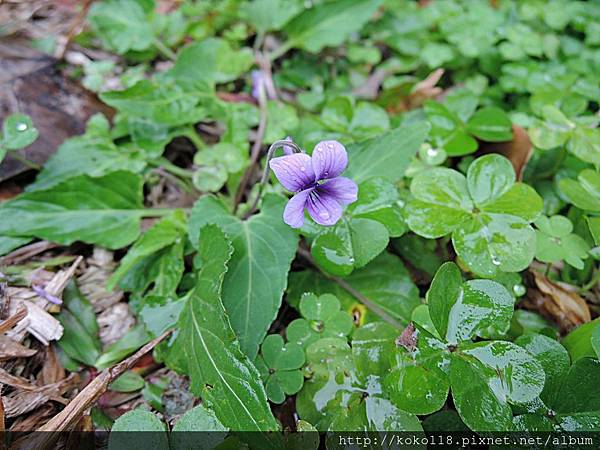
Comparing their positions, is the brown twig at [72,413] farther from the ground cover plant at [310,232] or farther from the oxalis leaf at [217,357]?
the oxalis leaf at [217,357]

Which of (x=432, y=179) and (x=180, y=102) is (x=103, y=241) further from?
(x=432, y=179)

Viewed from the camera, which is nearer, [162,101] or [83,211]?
[83,211]

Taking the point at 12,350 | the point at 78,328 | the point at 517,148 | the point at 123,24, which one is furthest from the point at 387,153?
the point at 123,24

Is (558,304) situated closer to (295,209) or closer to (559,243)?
(559,243)

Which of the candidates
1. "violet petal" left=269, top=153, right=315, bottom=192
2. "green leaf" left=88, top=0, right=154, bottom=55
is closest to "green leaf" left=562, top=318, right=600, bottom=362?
"violet petal" left=269, top=153, right=315, bottom=192

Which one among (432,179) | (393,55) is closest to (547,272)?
(432,179)

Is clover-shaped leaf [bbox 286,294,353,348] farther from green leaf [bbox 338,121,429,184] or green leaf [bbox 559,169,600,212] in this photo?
green leaf [bbox 559,169,600,212]

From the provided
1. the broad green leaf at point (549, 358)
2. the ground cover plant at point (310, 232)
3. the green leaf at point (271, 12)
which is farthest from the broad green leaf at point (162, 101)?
the broad green leaf at point (549, 358)
